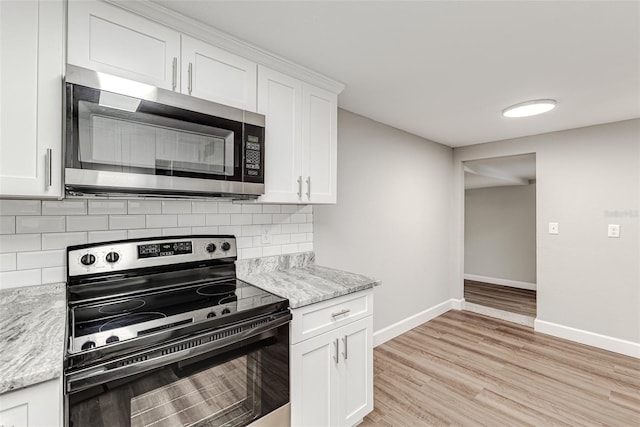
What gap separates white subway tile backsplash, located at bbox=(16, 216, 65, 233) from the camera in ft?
4.33

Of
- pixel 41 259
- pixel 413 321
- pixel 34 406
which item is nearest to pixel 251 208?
pixel 41 259

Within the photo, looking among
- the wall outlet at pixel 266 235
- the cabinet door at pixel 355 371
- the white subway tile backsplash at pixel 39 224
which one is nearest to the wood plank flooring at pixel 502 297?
the cabinet door at pixel 355 371

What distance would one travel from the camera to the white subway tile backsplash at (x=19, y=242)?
1.28 meters

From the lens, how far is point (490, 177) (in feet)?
15.6

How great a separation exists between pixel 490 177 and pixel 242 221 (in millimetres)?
4202

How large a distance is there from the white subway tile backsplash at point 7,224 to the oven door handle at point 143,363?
0.78 m

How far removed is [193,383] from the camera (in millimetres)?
1184

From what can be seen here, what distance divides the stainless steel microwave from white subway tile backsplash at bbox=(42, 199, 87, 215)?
278 millimetres

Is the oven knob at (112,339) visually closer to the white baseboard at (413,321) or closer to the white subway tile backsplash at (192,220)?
the white subway tile backsplash at (192,220)

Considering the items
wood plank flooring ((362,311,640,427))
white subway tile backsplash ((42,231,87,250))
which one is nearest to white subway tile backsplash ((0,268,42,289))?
white subway tile backsplash ((42,231,87,250))

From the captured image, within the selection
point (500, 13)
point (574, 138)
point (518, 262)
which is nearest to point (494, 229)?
point (518, 262)

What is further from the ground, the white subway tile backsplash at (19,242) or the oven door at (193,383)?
the white subway tile backsplash at (19,242)

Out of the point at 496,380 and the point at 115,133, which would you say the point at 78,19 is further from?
the point at 496,380

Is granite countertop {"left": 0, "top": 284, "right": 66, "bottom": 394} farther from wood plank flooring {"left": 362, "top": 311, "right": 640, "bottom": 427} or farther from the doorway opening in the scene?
the doorway opening
